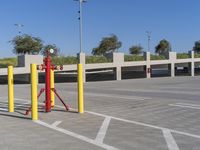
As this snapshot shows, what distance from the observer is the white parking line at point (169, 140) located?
7.24m

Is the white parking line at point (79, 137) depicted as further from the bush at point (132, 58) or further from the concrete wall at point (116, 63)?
the bush at point (132, 58)

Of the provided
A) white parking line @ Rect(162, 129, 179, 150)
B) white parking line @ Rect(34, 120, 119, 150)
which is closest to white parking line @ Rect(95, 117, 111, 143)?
white parking line @ Rect(34, 120, 119, 150)

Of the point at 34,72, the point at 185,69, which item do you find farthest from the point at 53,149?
the point at 185,69

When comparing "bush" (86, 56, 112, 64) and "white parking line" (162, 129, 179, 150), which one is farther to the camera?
"bush" (86, 56, 112, 64)

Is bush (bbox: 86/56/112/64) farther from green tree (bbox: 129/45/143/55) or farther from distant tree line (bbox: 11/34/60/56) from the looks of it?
green tree (bbox: 129/45/143/55)

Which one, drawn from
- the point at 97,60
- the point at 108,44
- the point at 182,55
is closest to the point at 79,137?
the point at 97,60

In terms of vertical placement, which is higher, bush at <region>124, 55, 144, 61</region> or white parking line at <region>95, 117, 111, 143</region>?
bush at <region>124, 55, 144, 61</region>

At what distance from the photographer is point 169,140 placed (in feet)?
25.8

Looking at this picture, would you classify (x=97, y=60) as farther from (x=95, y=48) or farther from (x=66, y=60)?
(x=95, y=48)

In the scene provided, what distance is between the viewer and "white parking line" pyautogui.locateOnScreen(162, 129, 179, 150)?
23.7 feet

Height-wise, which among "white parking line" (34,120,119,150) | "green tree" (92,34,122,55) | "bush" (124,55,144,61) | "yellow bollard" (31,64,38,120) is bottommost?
"white parking line" (34,120,119,150)

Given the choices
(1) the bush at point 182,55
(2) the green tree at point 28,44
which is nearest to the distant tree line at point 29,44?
(2) the green tree at point 28,44

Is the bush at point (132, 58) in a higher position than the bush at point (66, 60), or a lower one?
higher

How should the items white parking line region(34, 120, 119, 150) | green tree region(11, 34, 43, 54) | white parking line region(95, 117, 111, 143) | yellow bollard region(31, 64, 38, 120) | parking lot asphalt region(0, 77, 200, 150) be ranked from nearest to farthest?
1. white parking line region(34, 120, 119, 150)
2. parking lot asphalt region(0, 77, 200, 150)
3. white parking line region(95, 117, 111, 143)
4. yellow bollard region(31, 64, 38, 120)
5. green tree region(11, 34, 43, 54)
